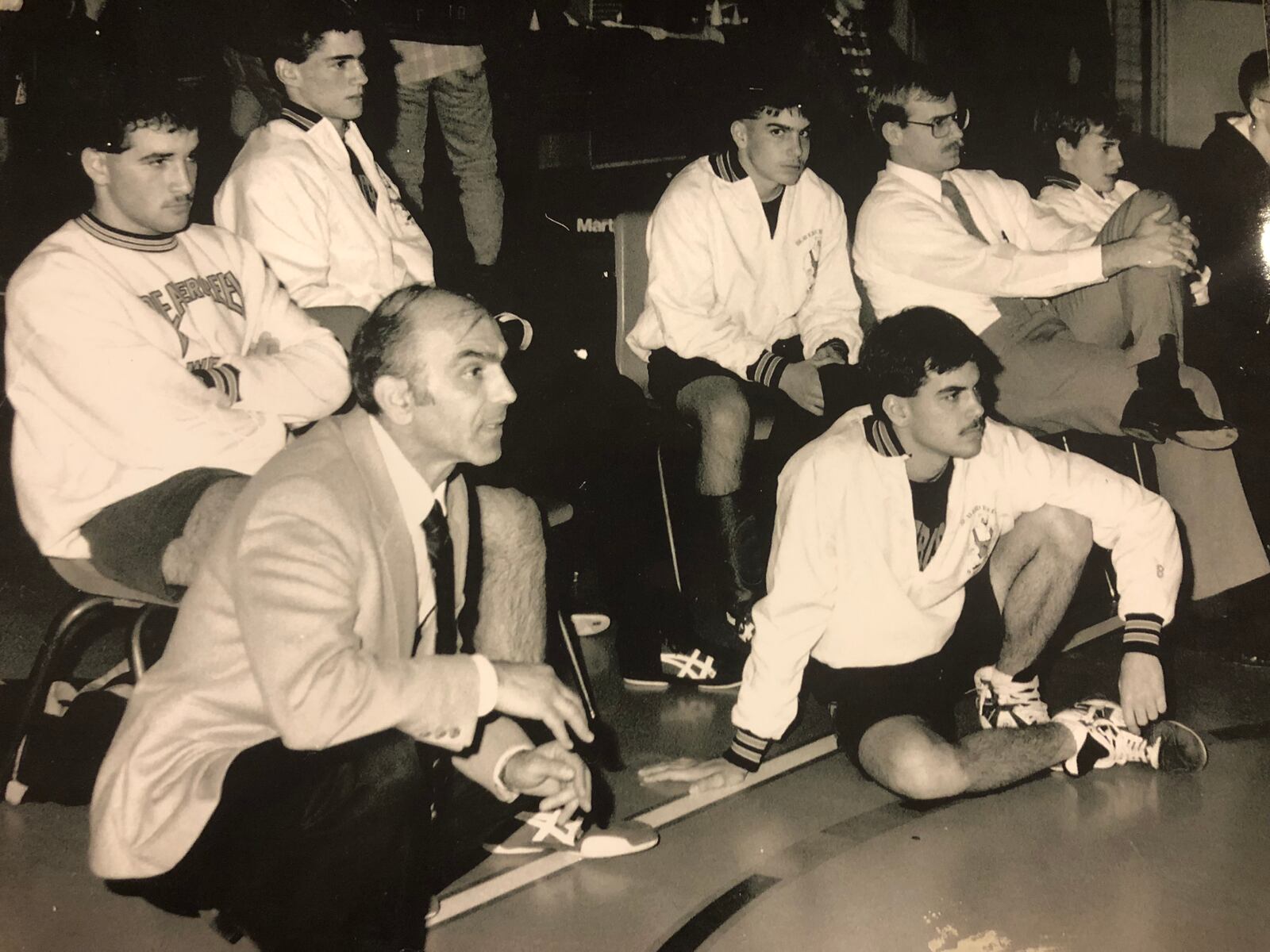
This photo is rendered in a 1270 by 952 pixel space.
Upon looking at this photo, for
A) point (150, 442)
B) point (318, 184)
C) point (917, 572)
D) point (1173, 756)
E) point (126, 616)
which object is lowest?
point (1173, 756)

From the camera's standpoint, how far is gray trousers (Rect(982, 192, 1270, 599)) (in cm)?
295

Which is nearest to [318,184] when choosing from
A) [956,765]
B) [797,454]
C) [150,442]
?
[150,442]

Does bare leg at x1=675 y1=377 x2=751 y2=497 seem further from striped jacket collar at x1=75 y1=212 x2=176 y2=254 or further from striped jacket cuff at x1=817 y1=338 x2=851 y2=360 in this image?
striped jacket collar at x1=75 y1=212 x2=176 y2=254

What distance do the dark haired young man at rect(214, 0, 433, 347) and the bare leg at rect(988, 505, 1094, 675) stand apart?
148cm

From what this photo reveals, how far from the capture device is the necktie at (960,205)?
9.73ft

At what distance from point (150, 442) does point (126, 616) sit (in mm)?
345

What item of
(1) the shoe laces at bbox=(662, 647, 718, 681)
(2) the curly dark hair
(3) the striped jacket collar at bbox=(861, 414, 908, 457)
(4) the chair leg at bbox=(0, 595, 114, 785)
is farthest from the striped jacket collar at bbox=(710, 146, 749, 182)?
(4) the chair leg at bbox=(0, 595, 114, 785)

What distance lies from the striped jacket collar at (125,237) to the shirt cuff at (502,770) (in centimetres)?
106

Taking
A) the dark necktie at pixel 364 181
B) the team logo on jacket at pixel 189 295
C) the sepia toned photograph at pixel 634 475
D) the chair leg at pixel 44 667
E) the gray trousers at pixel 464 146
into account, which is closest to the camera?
the sepia toned photograph at pixel 634 475

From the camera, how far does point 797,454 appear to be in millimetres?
2623

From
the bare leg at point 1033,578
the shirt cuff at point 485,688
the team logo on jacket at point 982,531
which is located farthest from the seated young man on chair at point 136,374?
the bare leg at point 1033,578

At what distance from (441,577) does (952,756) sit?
1081 mm

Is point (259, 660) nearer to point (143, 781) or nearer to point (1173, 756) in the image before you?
point (143, 781)

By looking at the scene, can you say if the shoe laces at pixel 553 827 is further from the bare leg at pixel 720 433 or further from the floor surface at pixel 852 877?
the bare leg at pixel 720 433
